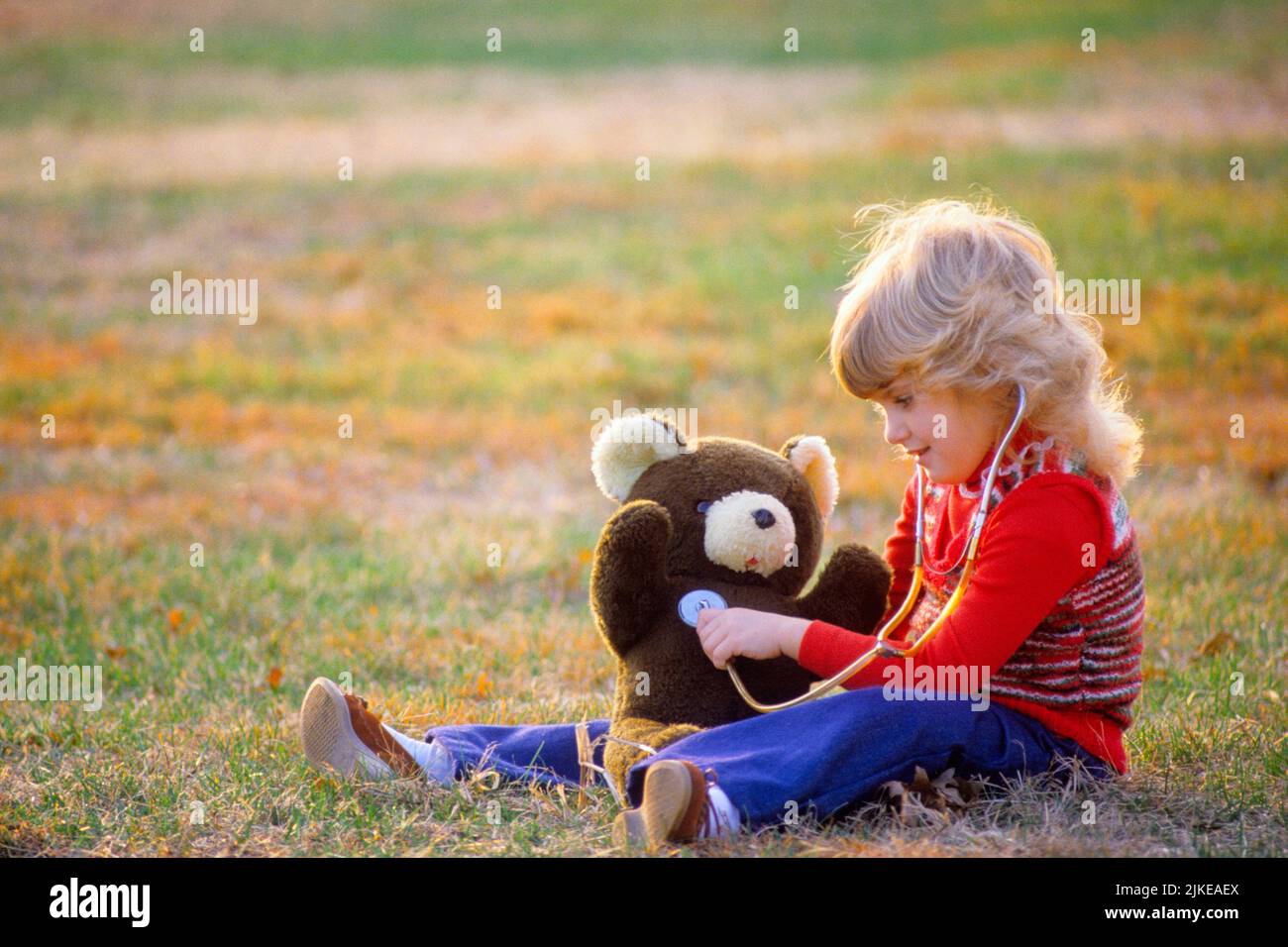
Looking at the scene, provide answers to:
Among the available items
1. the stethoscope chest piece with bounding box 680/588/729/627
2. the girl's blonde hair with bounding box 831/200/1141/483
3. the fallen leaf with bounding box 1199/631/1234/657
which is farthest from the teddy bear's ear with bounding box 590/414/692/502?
the fallen leaf with bounding box 1199/631/1234/657

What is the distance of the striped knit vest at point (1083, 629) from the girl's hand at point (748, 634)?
45cm

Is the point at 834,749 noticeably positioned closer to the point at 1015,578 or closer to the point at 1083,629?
the point at 1015,578

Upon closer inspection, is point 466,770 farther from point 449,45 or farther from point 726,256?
point 449,45

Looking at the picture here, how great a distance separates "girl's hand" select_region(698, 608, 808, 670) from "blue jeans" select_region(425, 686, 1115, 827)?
15 cm

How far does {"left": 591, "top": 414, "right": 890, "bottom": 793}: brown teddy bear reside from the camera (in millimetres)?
3209

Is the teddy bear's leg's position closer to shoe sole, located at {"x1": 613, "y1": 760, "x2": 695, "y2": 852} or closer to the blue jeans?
the blue jeans

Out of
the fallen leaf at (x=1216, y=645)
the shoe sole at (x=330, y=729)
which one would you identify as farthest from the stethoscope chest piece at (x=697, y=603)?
the fallen leaf at (x=1216, y=645)

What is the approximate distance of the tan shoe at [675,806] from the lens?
2.81m

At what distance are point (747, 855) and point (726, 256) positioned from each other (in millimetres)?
8430

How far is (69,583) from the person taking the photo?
17.8 feet

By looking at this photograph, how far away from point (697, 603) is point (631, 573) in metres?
0.18

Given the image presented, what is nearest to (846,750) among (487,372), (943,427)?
(943,427)

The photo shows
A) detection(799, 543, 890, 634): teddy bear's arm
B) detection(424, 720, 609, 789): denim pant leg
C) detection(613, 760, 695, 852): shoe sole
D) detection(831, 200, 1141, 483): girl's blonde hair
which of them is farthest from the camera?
detection(424, 720, 609, 789): denim pant leg
